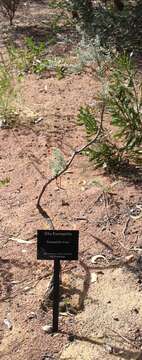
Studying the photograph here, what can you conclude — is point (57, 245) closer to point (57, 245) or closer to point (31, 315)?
point (57, 245)

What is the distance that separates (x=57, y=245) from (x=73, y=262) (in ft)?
2.32

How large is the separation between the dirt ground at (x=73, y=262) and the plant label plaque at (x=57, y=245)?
1.48ft

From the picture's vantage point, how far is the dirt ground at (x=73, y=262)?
2.96m

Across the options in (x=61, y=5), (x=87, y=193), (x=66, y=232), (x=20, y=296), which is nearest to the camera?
(x=66, y=232)

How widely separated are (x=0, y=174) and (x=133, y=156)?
0.99 meters

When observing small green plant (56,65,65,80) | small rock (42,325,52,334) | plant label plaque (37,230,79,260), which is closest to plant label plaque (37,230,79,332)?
plant label plaque (37,230,79,260)

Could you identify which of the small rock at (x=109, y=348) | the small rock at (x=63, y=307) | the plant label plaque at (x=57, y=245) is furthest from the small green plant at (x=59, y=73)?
the small rock at (x=109, y=348)

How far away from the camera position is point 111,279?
3336 mm

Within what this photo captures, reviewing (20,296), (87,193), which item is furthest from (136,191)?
(20,296)

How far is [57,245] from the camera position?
111 inches

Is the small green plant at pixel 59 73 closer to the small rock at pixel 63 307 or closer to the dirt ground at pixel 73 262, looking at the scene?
the dirt ground at pixel 73 262

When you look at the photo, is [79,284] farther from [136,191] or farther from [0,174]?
[0,174]

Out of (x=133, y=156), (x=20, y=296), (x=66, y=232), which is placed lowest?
(x=20, y=296)

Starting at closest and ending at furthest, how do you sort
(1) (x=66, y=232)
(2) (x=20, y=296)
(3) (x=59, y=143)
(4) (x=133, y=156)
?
(1) (x=66, y=232), (2) (x=20, y=296), (4) (x=133, y=156), (3) (x=59, y=143)
